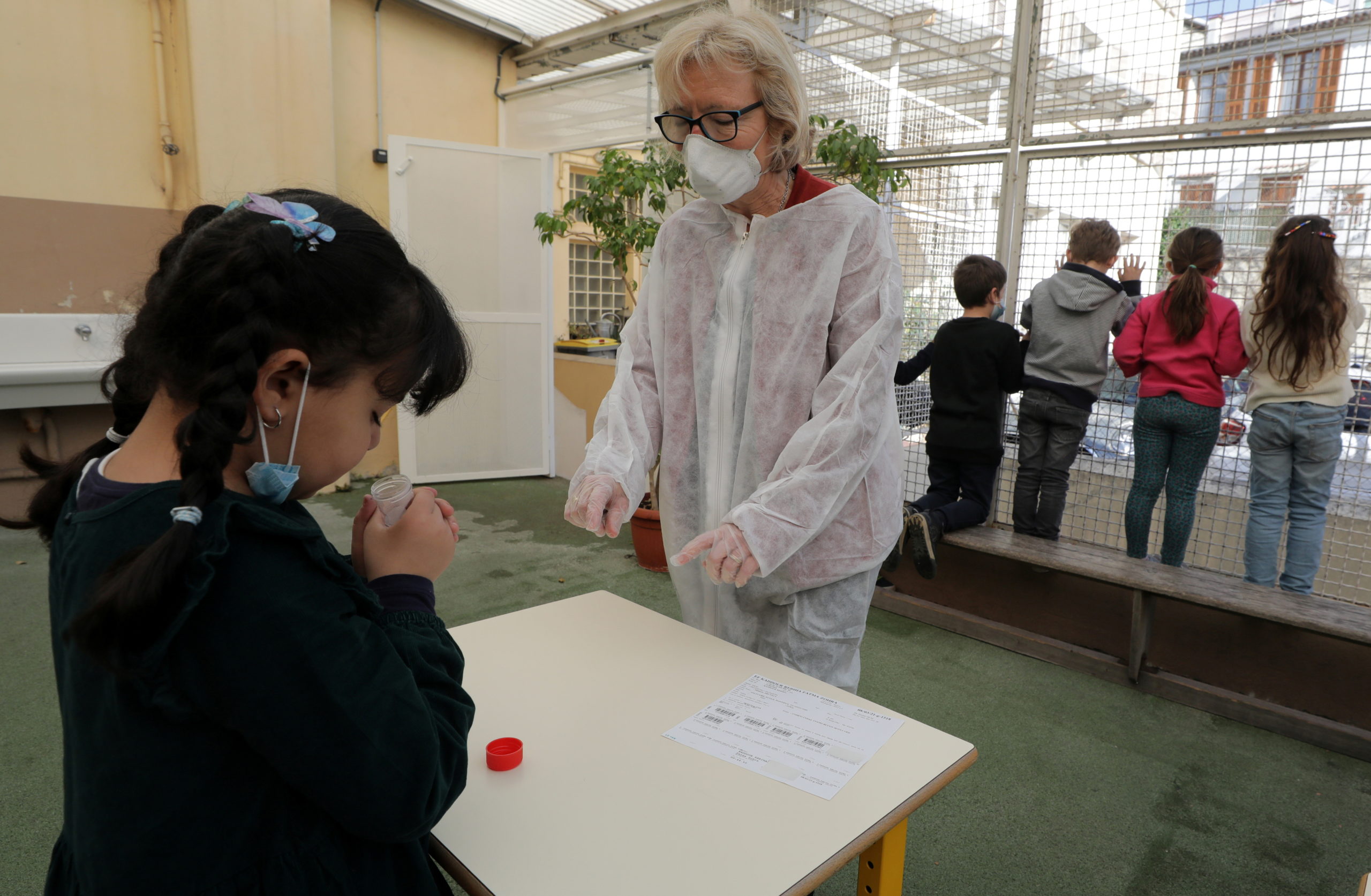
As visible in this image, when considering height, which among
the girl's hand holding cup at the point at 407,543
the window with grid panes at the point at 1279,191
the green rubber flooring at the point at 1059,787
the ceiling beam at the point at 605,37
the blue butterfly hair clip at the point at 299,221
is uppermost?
the ceiling beam at the point at 605,37

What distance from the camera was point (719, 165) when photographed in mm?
1269

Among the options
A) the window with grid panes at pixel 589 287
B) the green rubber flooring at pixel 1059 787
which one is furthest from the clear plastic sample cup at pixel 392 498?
the window with grid panes at pixel 589 287

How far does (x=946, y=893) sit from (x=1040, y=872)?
23 centimetres

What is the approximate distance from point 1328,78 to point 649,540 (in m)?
2.88

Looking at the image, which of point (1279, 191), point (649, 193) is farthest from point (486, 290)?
point (1279, 191)

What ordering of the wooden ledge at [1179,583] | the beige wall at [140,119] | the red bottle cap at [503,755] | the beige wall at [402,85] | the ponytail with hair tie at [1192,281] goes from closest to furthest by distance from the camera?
1. the red bottle cap at [503,755]
2. the wooden ledge at [1179,583]
3. the ponytail with hair tie at [1192,281]
4. the beige wall at [140,119]
5. the beige wall at [402,85]

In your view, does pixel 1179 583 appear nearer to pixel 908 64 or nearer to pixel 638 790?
pixel 908 64

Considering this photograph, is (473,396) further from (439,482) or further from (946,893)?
(946,893)

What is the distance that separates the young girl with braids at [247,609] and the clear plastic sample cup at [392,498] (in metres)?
0.07

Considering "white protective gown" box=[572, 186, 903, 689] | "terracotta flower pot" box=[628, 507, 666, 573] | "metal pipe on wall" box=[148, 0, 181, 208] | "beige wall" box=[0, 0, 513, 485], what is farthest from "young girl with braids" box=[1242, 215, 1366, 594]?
"metal pipe on wall" box=[148, 0, 181, 208]

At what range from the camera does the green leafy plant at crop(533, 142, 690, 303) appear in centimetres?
385

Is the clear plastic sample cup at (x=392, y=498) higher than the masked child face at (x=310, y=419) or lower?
lower

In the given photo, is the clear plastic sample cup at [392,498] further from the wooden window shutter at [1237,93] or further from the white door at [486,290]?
the white door at [486,290]

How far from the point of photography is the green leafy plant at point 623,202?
12.6 feet
